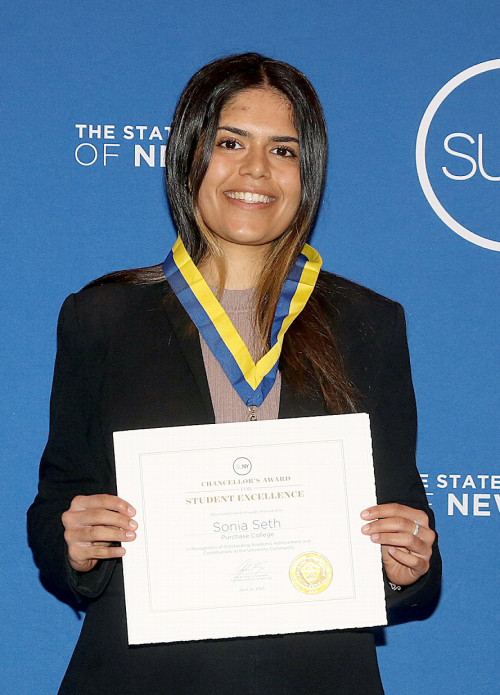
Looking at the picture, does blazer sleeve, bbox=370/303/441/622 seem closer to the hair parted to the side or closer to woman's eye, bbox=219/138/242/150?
the hair parted to the side

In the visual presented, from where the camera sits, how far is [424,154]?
226 centimetres

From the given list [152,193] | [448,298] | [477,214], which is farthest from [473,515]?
[152,193]

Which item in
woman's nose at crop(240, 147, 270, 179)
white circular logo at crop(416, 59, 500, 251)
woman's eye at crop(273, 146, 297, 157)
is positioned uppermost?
white circular logo at crop(416, 59, 500, 251)

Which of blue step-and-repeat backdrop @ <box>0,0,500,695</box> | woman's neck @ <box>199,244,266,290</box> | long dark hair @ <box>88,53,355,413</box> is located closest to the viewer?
long dark hair @ <box>88,53,355,413</box>

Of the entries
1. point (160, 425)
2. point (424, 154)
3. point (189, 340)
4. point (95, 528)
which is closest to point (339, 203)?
point (424, 154)

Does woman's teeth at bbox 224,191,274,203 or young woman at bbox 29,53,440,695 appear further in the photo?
woman's teeth at bbox 224,191,274,203

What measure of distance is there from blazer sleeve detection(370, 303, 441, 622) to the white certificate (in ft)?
0.59

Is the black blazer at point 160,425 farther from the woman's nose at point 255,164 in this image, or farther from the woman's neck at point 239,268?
the woman's nose at point 255,164

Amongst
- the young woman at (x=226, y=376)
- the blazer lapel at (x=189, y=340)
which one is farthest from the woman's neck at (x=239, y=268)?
the blazer lapel at (x=189, y=340)

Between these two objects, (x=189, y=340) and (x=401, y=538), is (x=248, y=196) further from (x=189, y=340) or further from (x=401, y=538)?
(x=401, y=538)

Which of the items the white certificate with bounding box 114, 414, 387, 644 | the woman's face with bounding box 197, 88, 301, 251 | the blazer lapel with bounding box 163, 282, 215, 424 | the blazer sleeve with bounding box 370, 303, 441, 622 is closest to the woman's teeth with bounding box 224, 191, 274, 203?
the woman's face with bounding box 197, 88, 301, 251

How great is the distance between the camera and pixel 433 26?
226cm

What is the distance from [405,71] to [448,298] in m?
0.61

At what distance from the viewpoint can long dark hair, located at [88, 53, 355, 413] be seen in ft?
5.39
